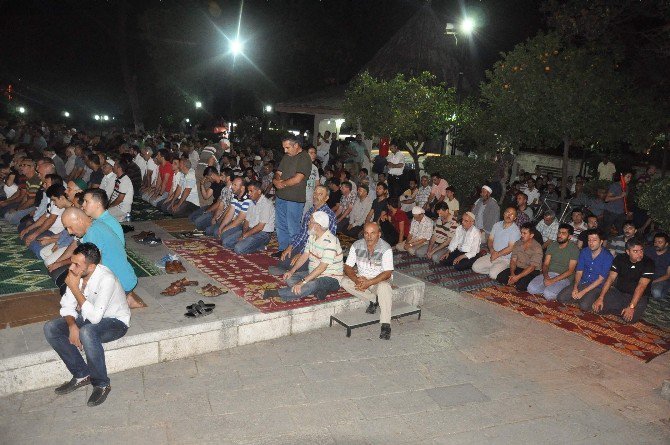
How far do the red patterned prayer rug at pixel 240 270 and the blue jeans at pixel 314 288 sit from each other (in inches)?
2.9

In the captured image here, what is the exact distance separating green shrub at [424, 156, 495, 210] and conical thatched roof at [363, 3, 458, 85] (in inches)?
313

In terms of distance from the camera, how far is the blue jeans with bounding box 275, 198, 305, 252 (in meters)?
9.12

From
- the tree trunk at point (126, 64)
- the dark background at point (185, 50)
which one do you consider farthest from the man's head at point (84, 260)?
the tree trunk at point (126, 64)

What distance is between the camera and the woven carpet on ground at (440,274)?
369 inches

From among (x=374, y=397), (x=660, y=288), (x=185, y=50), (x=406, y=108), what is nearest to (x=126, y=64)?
(x=185, y=50)

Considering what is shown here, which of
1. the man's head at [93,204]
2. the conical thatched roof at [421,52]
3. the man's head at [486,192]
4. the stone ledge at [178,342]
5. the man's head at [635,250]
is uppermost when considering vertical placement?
the conical thatched roof at [421,52]

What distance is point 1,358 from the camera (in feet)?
17.5

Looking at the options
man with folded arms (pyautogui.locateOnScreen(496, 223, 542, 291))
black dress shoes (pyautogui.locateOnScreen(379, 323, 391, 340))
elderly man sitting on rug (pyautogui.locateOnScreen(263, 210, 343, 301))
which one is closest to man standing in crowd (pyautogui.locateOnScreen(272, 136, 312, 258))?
elderly man sitting on rug (pyautogui.locateOnScreen(263, 210, 343, 301))

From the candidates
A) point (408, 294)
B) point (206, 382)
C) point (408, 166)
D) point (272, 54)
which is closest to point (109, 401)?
point (206, 382)

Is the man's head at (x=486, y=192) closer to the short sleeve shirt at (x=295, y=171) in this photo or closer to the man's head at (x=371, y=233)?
the short sleeve shirt at (x=295, y=171)

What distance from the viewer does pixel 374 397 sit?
5.67 meters

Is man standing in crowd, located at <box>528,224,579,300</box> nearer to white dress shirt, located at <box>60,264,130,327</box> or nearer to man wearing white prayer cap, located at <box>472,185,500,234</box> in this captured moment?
man wearing white prayer cap, located at <box>472,185,500,234</box>

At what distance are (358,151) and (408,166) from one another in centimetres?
181

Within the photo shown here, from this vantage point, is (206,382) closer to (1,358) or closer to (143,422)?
(143,422)
